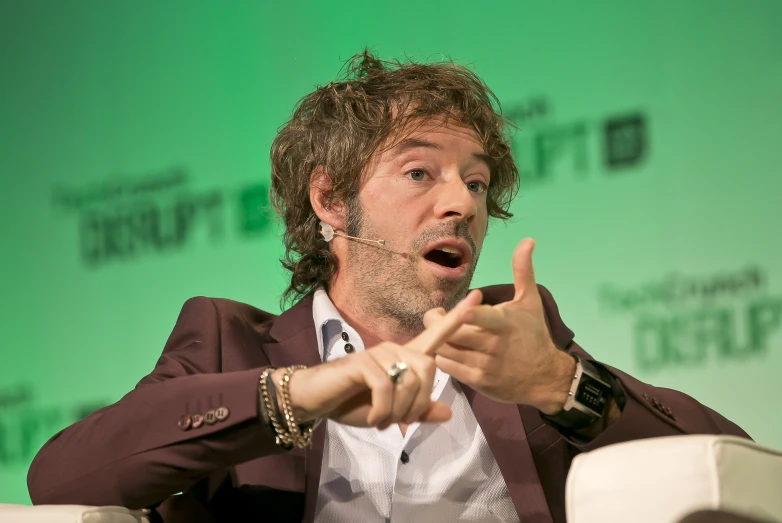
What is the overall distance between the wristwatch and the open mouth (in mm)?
532

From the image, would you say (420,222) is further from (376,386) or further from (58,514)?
(58,514)

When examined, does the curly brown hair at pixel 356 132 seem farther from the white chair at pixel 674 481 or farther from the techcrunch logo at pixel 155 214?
the white chair at pixel 674 481

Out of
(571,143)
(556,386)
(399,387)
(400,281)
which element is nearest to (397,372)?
(399,387)

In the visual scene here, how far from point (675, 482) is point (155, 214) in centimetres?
219

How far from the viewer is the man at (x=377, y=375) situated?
1.54 m

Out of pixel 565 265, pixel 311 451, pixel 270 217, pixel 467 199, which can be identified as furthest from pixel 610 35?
pixel 311 451

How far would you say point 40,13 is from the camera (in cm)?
332

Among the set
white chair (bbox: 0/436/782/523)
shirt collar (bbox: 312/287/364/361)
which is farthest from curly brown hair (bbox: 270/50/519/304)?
white chair (bbox: 0/436/782/523)

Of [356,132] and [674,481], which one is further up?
[356,132]

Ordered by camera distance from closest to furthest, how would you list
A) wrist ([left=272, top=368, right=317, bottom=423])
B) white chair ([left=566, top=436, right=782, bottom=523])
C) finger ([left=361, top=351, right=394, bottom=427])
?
white chair ([left=566, top=436, right=782, bottom=523])
finger ([left=361, top=351, right=394, bottom=427])
wrist ([left=272, top=368, right=317, bottom=423])

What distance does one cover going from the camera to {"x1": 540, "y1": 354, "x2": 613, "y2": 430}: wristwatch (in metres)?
1.67

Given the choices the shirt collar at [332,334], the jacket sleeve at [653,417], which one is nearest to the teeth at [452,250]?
the shirt collar at [332,334]

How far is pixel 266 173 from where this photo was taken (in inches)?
117

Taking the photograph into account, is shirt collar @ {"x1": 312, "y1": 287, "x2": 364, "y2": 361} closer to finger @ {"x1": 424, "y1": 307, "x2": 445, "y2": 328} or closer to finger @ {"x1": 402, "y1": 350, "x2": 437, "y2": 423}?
finger @ {"x1": 424, "y1": 307, "x2": 445, "y2": 328}
